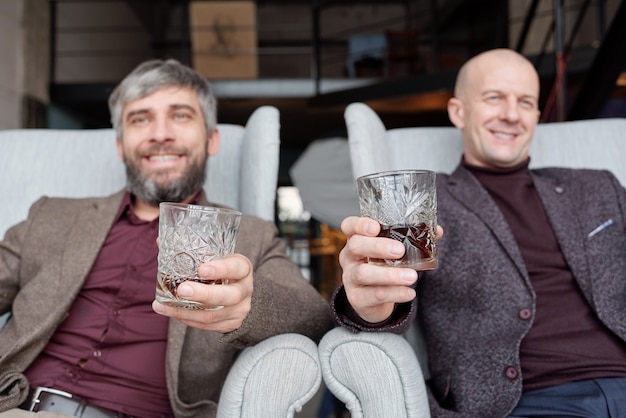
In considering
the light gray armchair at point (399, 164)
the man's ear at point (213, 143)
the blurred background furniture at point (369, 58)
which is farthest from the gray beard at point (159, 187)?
the blurred background furniture at point (369, 58)

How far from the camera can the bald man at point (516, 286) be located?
49.1 inches

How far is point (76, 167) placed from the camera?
191cm

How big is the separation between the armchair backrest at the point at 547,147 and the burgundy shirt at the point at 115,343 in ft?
2.63

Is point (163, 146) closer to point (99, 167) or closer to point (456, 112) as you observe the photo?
point (99, 167)

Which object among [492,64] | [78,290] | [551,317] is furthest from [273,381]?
[492,64]

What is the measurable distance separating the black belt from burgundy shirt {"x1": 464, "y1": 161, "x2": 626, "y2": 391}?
89cm

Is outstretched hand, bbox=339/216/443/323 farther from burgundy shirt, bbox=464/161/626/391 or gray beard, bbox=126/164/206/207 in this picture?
gray beard, bbox=126/164/206/207

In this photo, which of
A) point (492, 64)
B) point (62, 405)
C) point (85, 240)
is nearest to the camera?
point (62, 405)

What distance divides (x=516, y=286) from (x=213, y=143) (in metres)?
0.91

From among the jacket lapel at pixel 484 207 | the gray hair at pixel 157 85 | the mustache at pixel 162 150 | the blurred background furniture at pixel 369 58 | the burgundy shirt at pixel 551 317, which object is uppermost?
the blurred background furniture at pixel 369 58

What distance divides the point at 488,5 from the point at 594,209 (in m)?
7.77

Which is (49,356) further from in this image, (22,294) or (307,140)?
(307,140)

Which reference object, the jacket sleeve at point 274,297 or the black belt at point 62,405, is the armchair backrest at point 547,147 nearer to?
the jacket sleeve at point 274,297

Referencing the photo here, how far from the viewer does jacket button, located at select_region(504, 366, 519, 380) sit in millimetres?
1255
